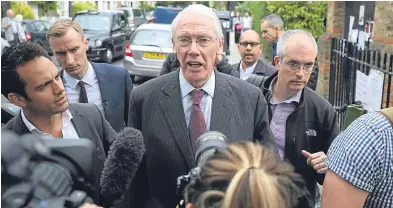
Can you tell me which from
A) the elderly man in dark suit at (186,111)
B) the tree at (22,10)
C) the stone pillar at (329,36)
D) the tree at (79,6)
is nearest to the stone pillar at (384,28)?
the stone pillar at (329,36)

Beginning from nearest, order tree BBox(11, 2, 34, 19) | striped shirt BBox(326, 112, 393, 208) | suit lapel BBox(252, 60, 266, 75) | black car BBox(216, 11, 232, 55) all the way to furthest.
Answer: striped shirt BBox(326, 112, 393, 208) < suit lapel BBox(252, 60, 266, 75) < black car BBox(216, 11, 232, 55) < tree BBox(11, 2, 34, 19)

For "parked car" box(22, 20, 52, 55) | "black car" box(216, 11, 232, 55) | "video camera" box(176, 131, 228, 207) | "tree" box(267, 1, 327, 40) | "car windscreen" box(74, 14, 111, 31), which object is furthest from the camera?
"parked car" box(22, 20, 52, 55)

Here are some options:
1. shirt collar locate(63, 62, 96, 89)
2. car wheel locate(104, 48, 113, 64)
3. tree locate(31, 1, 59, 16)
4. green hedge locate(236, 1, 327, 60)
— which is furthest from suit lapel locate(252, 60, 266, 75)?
tree locate(31, 1, 59, 16)

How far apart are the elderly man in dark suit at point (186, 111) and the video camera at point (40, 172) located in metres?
0.96

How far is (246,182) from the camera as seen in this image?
1.18 m

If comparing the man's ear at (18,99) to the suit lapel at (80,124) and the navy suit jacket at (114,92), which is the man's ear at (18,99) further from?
the navy suit jacket at (114,92)


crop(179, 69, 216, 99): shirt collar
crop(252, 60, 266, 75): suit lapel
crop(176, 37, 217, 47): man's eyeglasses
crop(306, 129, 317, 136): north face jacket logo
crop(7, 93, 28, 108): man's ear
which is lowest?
crop(306, 129, 317, 136): north face jacket logo

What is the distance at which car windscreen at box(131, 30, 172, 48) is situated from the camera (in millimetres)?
11703

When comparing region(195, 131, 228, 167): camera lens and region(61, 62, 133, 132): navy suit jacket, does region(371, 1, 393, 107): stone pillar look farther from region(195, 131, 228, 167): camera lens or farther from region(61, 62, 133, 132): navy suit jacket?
region(195, 131, 228, 167): camera lens

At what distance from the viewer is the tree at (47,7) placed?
→ 3206 cm

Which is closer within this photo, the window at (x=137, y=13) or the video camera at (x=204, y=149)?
the video camera at (x=204, y=149)

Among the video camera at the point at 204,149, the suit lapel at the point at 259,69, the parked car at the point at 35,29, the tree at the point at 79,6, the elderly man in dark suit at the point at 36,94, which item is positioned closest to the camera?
the video camera at the point at 204,149

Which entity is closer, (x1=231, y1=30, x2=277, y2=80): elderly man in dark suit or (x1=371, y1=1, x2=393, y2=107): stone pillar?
(x1=231, y1=30, x2=277, y2=80): elderly man in dark suit

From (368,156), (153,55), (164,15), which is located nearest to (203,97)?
(368,156)
